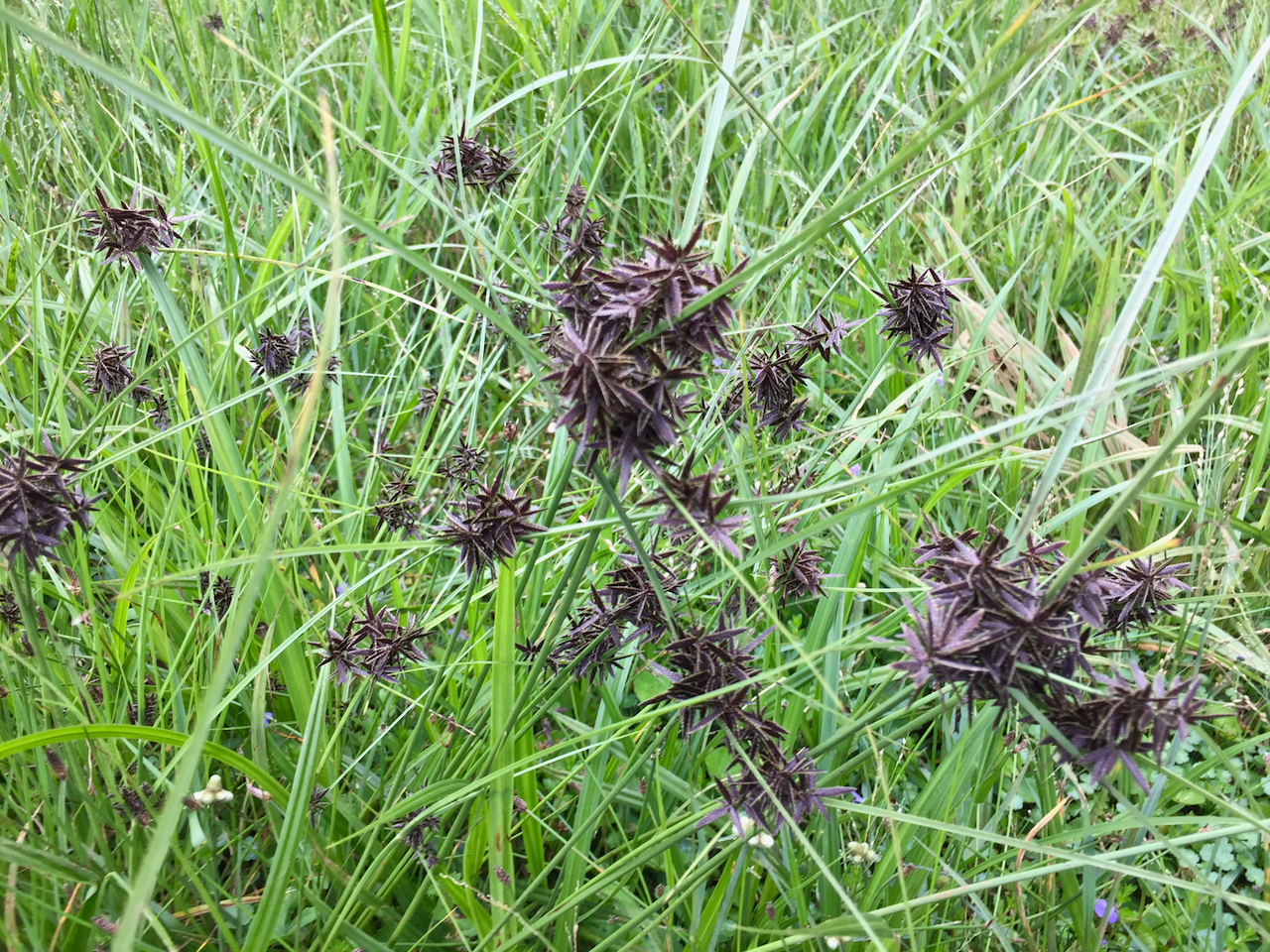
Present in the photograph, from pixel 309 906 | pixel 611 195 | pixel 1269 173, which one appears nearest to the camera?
pixel 309 906

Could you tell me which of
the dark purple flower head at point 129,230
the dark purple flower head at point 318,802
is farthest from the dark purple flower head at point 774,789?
the dark purple flower head at point 129,230

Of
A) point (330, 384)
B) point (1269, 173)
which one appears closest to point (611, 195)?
point (330, 384)

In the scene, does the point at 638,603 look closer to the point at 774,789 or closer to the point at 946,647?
the point at 774,789

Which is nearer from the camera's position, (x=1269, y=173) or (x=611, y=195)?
(x=1269, y=173)

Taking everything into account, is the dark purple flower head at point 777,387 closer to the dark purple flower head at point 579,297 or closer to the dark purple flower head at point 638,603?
the dark purple flower head at point 638,603

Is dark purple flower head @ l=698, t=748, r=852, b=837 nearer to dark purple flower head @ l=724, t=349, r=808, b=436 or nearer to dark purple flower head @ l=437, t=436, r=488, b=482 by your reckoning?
dark purple flower head @ l=724, t=349, r=808, b=436

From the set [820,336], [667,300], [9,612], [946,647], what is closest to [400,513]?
[9,612]

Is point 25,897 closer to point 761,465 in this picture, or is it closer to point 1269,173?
point 761,465
